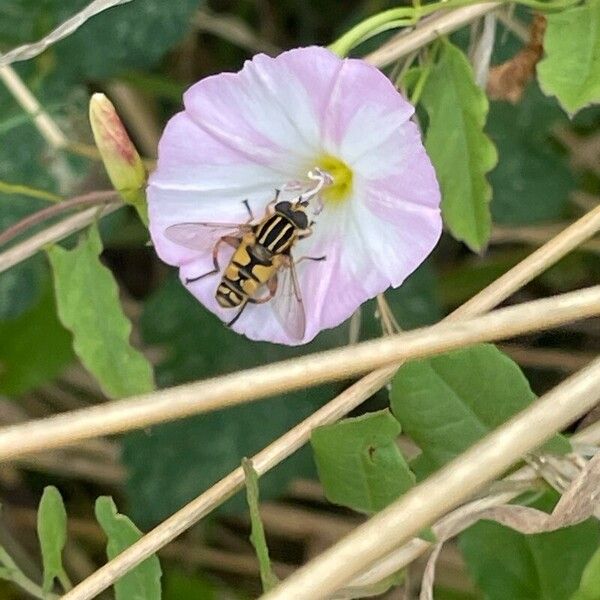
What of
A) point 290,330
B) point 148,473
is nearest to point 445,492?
point 290,330

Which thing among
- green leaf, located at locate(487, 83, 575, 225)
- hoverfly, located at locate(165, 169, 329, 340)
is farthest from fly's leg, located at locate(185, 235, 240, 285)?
green leaf, located at locate(487, 83, 575, 225)

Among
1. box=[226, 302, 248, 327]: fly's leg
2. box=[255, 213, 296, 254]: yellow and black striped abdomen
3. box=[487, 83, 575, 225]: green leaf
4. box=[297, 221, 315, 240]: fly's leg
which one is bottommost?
box=[487, 83, 575, 225]: green leaf

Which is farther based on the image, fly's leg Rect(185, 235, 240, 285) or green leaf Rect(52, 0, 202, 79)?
green leaf Rect(52, 0, 202, 79)

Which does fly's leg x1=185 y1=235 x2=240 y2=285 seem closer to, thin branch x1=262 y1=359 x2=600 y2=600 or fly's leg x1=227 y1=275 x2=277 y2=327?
fly's leg x1=227 y1=275 x2=277 y2=327

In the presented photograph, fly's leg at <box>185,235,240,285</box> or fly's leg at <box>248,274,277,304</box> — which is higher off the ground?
fly's leg at <box>185,235,240,285</box>

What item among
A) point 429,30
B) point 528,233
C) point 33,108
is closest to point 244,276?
point 429,30

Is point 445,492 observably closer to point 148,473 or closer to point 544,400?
point 544,400

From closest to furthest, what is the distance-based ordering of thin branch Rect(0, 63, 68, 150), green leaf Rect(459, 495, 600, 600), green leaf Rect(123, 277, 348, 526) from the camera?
green leaf Rect(459, 495, 600, 600), thin branch Rect(0, 63, 68, 150), green leaf Rect(123, 277, 348, 526)

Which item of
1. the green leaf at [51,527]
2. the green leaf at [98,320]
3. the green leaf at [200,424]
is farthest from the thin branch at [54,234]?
the green leaf at [200,424]
